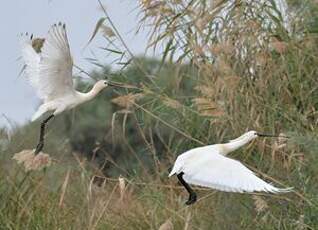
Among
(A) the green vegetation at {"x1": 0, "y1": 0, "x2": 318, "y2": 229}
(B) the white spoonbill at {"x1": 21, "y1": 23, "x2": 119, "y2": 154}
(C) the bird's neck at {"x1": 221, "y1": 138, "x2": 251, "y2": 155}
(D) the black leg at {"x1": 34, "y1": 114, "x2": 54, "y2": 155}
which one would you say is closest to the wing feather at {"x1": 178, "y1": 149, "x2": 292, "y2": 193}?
(C) the bird's neck at {"x1": 221, "y1": 138, "x2": 251, "y2": 155}

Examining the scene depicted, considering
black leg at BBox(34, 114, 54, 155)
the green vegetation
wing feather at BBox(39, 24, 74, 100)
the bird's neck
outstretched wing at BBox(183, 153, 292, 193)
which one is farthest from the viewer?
the green vegetation

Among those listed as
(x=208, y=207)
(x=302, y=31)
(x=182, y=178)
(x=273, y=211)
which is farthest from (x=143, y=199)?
(x=182, y=178)

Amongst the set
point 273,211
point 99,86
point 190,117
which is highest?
point 99,86

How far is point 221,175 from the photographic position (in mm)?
4195

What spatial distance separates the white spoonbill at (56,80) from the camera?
15.6 ft

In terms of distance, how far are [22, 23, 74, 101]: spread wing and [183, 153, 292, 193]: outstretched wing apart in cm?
81

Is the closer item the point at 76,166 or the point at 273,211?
the point at 273,211

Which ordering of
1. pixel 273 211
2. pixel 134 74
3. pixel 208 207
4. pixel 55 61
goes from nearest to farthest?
pixel 55 61 → pixel 273 211 → pixel 208 207 → pixel 134 74

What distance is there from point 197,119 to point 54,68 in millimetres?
1683

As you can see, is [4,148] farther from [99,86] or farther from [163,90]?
[99,86]

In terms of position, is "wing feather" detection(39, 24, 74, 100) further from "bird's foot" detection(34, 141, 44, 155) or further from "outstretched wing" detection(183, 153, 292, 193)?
"outstretched wing" detection(183, 153, 292, 193)

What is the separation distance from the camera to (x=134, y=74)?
6.90 metres

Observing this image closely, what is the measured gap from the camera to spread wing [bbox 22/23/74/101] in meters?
4.75

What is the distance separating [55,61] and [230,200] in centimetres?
158
